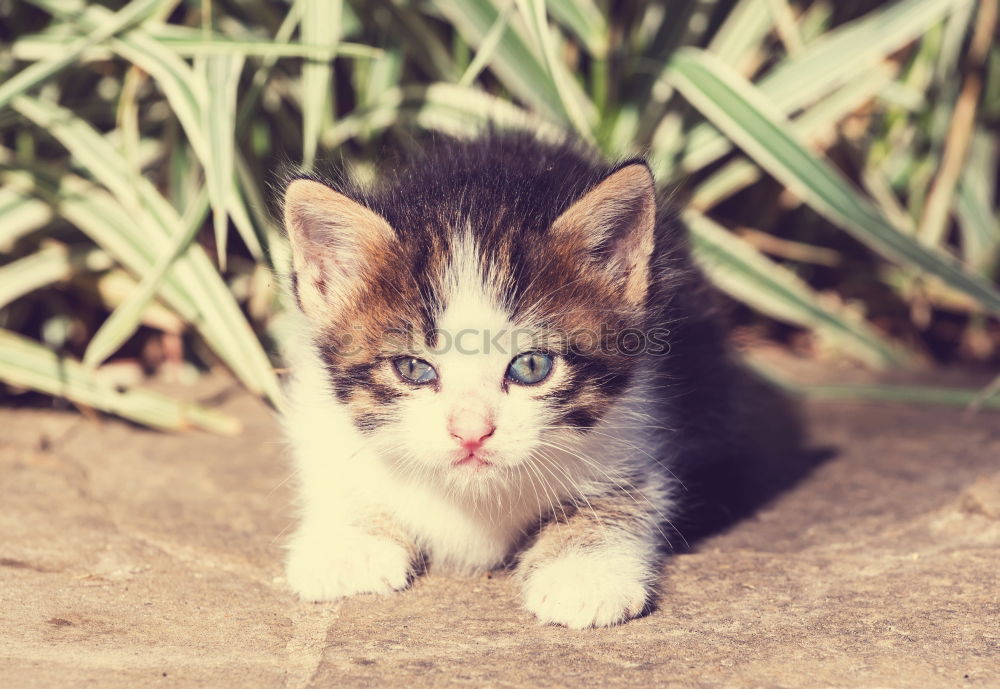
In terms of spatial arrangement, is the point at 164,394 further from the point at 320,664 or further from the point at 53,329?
the point at 320,664

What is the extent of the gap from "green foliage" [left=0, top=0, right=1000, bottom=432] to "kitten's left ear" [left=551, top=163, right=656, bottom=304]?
566mm

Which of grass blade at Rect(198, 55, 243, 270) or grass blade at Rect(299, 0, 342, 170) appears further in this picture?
grass blade at Rect(299, 0, 342, 170)

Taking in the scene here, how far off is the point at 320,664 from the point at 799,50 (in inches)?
79.3

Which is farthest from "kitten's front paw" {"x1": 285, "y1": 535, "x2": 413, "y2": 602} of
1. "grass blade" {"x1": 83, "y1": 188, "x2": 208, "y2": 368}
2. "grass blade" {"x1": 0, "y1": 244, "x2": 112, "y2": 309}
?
"grass blade" {"x1": 0, "y1": 244, "x2": 112, "y2": 309}

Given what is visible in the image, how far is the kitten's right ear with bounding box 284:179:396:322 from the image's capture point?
1.66 meters

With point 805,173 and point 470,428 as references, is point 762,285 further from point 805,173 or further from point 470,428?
point 470,428

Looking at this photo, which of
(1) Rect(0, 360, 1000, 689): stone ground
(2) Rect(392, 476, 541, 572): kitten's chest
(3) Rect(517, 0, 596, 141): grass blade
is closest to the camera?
(1) Rect(0, 360, 1000, 689): stone ground

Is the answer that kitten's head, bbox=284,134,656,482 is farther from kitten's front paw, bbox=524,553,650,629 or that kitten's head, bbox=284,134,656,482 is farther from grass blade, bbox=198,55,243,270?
grass blade, bbox=198,55,243,270

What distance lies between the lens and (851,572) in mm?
1810

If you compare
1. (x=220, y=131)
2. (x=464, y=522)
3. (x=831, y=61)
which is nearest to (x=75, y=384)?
(x=220, y=131)

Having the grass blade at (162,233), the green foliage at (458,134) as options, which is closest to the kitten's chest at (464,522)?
the green foliage at (458,134)

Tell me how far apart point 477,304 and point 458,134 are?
94cm

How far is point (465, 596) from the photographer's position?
1760 millimetres

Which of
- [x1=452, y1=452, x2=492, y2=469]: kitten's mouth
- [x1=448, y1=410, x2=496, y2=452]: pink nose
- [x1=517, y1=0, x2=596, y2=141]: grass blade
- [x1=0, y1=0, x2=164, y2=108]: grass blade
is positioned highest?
[x1=517, y1=0, x2=596, y2=141]: grass blade
